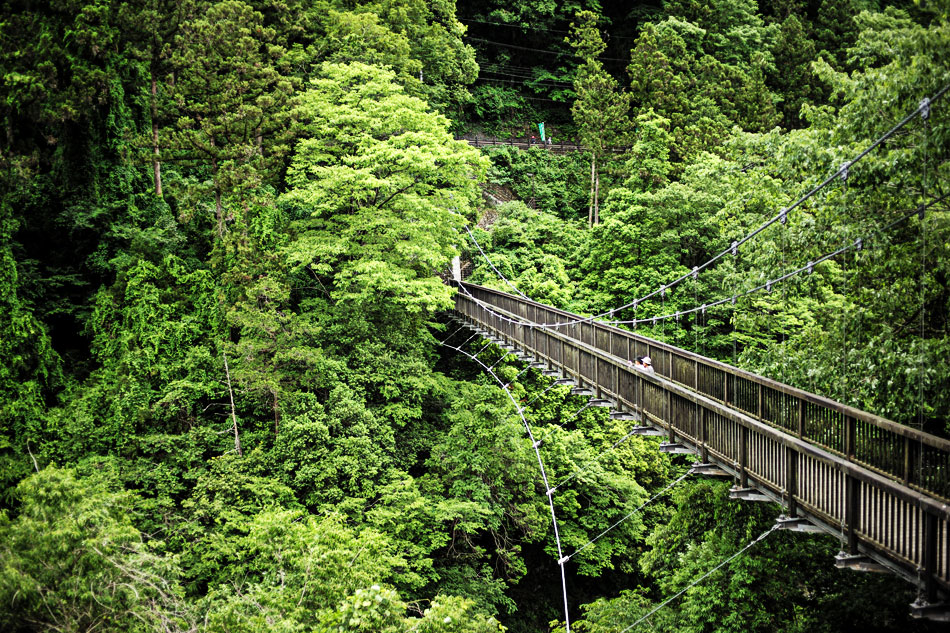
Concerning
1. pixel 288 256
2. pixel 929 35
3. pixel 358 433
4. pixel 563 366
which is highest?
pixel 929 35

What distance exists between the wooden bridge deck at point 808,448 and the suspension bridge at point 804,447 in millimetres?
11

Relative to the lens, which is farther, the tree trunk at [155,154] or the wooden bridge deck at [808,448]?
the tree trunk at [155,154]

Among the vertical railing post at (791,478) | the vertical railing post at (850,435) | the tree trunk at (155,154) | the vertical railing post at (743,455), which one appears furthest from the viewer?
the tree trunk at (155,154)

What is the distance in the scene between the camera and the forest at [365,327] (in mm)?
7984

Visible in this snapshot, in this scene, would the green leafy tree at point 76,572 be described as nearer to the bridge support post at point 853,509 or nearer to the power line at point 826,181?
the bridge support post at point 853,509

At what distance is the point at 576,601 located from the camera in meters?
15.9

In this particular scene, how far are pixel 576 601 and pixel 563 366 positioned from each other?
296 inches

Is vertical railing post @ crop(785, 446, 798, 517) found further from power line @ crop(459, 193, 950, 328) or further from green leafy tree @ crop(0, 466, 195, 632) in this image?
green leafy tree @ crop(0, 466, 195, 632)

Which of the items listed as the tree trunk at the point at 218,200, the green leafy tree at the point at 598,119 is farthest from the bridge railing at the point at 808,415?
the green leafy tree at the point at 598,119

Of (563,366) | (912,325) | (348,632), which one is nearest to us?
(348,632)

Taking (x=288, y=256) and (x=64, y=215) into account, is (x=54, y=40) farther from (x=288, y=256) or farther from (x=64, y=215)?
(x=288, y=256)

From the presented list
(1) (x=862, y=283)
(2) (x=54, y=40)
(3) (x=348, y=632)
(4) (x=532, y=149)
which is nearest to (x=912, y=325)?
(1) (x=862, y=283)

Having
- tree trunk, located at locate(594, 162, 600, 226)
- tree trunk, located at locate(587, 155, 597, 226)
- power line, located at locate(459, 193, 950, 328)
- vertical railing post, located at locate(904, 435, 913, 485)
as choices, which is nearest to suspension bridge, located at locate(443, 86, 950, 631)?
vertical railing post, located at locate(904, 435, 913, 485)

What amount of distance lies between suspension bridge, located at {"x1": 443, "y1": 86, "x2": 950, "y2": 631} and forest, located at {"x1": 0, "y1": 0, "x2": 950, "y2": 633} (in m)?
0.96
